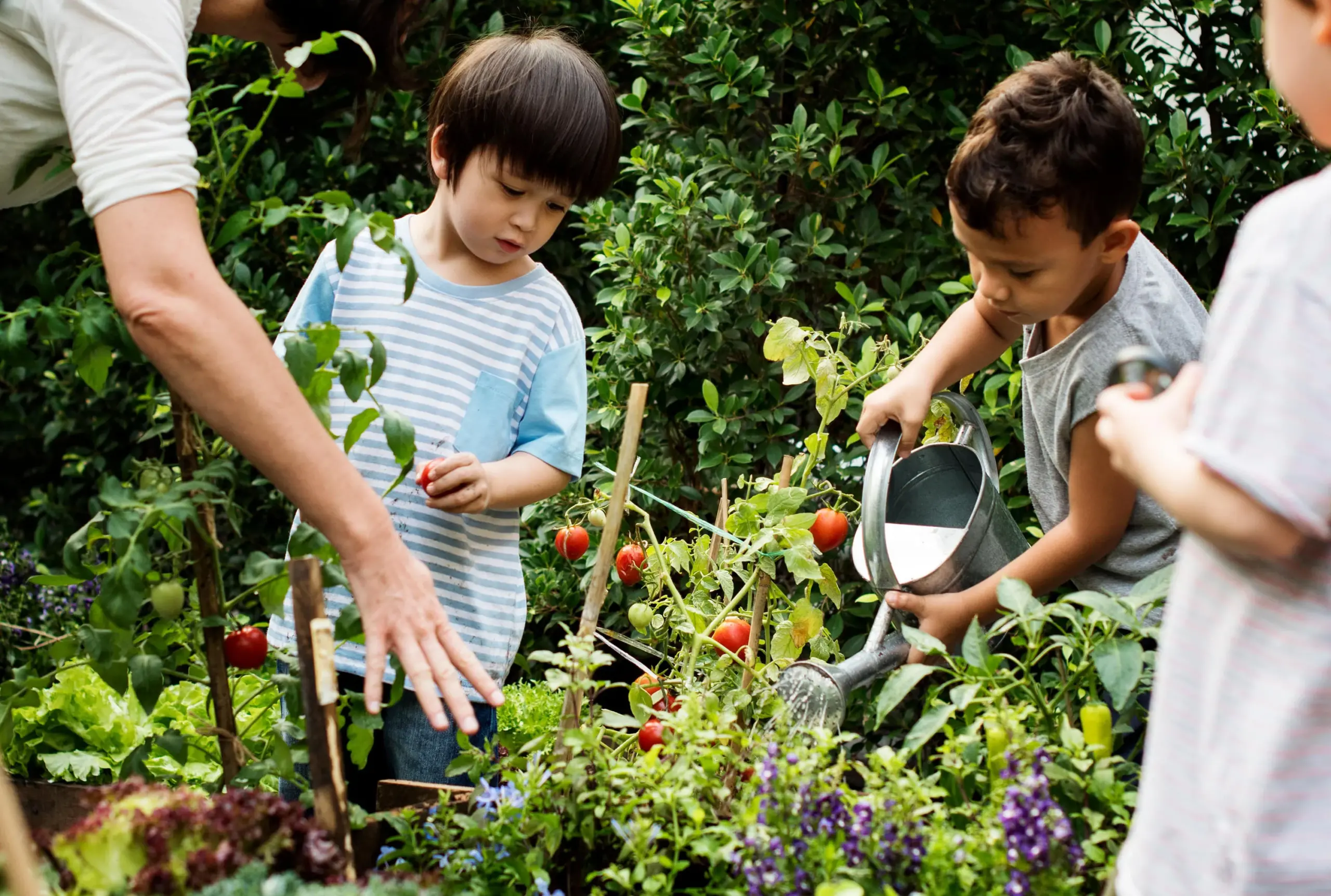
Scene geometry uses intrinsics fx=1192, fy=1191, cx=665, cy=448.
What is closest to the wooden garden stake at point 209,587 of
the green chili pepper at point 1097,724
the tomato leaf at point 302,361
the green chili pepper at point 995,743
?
the tomato leaf at point 302,361

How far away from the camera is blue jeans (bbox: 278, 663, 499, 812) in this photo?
1.81 metres

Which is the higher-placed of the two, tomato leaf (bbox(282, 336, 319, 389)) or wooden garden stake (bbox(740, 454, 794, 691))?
tomato leaf (bbox(282, 336, 319, 389))

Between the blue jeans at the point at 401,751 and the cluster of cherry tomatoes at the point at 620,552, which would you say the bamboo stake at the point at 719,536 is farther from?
the blue jeans at the point at 401,751

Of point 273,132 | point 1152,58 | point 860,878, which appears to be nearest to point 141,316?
point 860,878

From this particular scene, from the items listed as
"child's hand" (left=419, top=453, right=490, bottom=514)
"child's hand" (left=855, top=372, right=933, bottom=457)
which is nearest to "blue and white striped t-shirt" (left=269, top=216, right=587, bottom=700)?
"child's hand" (left=419, top=453, right=490, bottom=514)

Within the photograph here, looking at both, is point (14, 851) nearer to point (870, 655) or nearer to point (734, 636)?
point (870, 655)

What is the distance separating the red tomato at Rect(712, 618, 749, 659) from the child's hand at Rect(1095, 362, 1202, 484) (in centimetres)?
105

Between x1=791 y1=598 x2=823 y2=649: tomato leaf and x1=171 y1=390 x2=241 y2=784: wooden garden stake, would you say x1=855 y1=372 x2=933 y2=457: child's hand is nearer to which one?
x1=791 y1=598 x2=823 y2=649: tomato leaf

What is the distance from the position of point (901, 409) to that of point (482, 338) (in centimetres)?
68

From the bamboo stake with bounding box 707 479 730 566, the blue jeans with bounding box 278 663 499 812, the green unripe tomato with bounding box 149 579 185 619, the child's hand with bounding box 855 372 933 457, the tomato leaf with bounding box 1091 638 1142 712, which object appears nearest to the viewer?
the tomato leaf with bounding box 1091 638 1142 712

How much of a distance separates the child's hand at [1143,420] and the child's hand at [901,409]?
69 cm

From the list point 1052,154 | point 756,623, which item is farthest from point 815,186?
point 756,623

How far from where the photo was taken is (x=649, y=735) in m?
1.75

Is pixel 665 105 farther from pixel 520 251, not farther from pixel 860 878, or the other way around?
pixel 860 878
